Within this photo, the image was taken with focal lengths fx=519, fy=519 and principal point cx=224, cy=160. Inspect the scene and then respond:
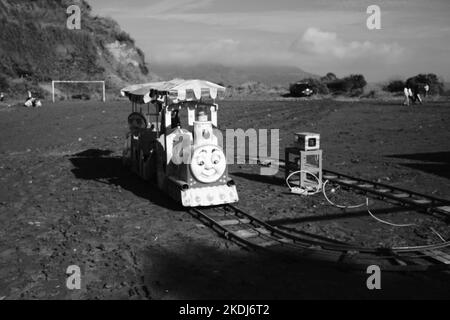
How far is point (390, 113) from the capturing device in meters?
31.6

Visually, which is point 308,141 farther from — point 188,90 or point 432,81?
point 432,81

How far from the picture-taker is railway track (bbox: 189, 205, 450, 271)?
7.92 m

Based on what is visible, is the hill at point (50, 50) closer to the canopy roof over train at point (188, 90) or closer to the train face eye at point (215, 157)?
the canopy roof over train at point (188, 90)

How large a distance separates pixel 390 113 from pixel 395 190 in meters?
19.9

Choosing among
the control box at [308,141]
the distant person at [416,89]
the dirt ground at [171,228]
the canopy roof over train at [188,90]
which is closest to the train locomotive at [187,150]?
the canopy roof over train at [188,90]

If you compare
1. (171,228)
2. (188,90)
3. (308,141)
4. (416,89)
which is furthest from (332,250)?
(416,89)

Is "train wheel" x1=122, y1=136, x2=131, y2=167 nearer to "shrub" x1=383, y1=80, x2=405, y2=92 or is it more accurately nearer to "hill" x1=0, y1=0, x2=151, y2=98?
"hill" x1=0, y1=0, x2=151, y2=98

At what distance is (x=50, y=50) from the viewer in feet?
181

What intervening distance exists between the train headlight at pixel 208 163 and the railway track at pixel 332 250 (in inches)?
52.2

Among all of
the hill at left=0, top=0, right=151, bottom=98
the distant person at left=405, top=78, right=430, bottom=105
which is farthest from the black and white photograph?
the hill at left=0, top=0, right=151, bottom=98

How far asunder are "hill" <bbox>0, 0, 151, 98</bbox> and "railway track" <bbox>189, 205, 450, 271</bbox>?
43498 millimetres

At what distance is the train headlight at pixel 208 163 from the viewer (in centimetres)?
1115
